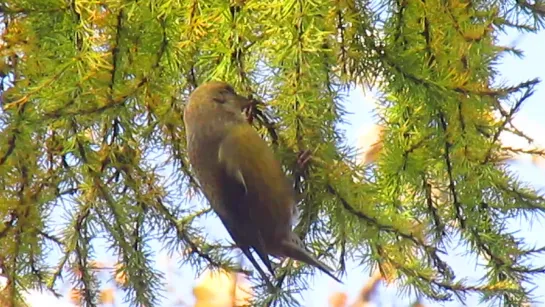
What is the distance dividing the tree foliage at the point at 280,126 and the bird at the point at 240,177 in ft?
0.17

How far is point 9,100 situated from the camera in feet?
3.70

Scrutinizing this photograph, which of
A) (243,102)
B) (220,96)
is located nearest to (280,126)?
(243,102)

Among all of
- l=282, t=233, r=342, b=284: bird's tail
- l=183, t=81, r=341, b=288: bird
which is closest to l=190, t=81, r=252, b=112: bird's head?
l=183, t=81, r=341, b=288: bird

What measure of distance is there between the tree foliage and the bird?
0.17 feet

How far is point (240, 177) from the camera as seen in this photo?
146cm

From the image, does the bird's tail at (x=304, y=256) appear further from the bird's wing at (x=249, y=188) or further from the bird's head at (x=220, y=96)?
the bird's head at (x=220, y=96)

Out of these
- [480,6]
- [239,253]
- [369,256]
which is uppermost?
[480,6]

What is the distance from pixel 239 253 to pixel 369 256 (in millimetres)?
238

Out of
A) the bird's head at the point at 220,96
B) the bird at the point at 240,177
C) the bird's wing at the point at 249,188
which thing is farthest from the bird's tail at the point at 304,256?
the bird's head at the point at 220,96

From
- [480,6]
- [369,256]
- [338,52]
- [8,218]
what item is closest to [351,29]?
[338,52]

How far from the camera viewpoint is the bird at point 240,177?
1.21m

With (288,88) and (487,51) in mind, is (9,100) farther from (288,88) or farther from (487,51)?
(487,51)

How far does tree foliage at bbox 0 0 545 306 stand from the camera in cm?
99

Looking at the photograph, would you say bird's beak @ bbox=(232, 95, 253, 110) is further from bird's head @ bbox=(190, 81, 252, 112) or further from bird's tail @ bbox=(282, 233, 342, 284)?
bird's tail @ bbox=(282, 233, 342, 284)
